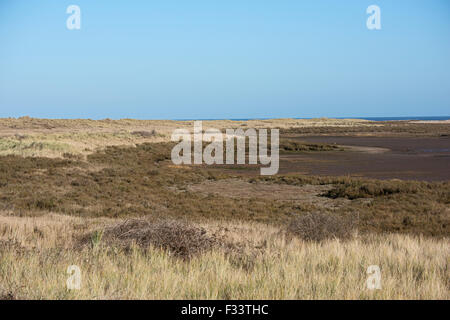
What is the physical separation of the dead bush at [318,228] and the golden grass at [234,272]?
1.48 m

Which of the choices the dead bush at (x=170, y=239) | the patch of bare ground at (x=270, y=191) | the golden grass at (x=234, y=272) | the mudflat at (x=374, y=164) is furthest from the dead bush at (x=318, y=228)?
the mudflat at (x=374, y=164)

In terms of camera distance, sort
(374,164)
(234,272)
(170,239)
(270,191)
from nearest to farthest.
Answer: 1. (234,272)
2. (170,239)
3. (270,191)
4. (374,164)

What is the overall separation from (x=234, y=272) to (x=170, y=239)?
2129 millimetres

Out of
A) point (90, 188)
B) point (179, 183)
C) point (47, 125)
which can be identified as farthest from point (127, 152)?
point (47, 125)

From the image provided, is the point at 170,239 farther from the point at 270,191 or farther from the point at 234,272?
the point at 270,191

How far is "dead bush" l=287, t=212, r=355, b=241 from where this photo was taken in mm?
9922

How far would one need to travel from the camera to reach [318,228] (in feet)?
33.2

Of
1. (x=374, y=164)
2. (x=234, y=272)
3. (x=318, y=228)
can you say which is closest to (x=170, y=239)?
(x=234, y=272)

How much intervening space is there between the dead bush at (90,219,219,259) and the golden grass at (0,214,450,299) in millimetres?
301

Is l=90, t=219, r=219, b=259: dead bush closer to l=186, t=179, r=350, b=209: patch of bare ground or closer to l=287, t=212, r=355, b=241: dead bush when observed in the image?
l=287, t=212, r=355, b=241: dead bush

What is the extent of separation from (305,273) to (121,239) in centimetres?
376
